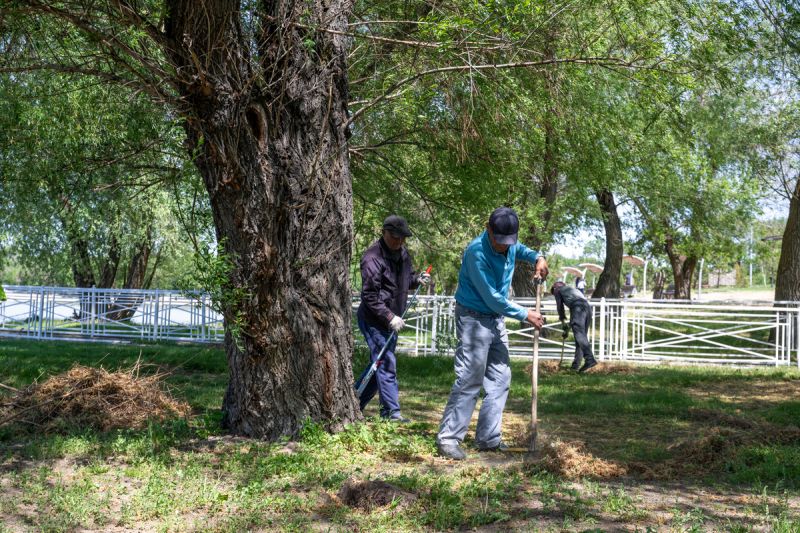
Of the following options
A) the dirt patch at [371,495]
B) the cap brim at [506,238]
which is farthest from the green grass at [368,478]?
the cap brim at [506,238]

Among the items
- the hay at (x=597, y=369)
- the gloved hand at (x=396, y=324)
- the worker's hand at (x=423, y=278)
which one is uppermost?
the worker's hand at (x=423, y=278)

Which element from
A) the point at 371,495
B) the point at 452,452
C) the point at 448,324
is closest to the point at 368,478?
the point at 371,495

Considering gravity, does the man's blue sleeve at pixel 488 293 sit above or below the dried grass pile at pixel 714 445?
above

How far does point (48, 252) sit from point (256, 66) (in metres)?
19.3

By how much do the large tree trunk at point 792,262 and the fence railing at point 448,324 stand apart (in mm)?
479

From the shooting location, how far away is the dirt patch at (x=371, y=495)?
14.4 ft

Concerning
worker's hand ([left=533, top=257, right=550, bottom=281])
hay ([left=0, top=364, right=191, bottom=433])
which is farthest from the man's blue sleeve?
hay ([left=0, top=364, right=191, bottom=433])

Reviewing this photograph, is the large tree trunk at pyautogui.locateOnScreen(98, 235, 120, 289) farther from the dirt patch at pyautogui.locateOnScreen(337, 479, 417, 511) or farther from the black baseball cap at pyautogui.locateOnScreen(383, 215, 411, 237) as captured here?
the dirt patch at pyautogui.locateOnScreen(337, 479, 417, 511)

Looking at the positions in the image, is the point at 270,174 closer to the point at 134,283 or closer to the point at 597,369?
the point at 597,369

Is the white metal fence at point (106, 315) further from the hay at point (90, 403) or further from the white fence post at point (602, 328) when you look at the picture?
the hay at point (90, 403)

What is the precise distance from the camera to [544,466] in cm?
522

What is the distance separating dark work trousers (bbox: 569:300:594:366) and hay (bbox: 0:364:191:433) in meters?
→ 6.80

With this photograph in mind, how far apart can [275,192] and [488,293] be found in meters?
1.76

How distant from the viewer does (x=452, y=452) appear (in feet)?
18.4
